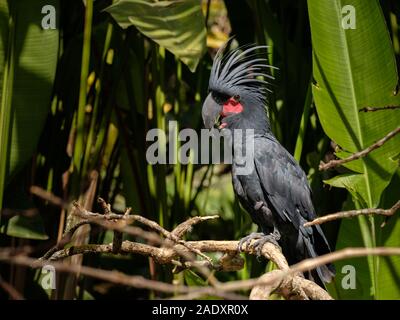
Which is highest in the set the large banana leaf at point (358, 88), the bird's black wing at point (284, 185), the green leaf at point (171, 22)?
the green leaf at point (171, 22)

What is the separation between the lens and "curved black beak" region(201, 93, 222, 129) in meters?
2.38

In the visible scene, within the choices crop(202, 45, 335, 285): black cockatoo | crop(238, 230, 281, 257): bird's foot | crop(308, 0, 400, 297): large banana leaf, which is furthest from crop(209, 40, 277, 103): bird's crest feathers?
crop(238, 230, 281, 257): bird's foot

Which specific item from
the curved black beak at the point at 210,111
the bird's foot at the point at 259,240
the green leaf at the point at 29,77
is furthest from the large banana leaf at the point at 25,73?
the bird's foot at the point at 259,240

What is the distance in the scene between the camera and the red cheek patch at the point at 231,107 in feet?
8.00

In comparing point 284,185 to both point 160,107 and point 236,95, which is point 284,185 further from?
point 160,107

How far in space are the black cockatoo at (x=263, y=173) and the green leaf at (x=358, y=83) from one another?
0.19 meters

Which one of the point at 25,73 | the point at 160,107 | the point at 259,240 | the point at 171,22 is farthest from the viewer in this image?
the point at 160,107

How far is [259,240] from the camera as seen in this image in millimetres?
2098

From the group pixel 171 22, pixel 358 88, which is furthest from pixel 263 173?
pixel 171 22

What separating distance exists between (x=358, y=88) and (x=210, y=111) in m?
0.51

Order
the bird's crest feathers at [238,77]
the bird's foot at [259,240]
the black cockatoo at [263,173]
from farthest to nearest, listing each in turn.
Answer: the bird's crest feathers at [238,77] → the black cockatoo at [263,173] → the bird's foot at [259,240]

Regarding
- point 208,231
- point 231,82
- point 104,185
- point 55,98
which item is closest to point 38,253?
point 104,185

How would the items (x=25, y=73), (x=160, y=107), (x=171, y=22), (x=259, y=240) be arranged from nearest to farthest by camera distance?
(x=259, y=240) → (x=171, y=22) → (x=25, y=73) → (x=160, y=107)

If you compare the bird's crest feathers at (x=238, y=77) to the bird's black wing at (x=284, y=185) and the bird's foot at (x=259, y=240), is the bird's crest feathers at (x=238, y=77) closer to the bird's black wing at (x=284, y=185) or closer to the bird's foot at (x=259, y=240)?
the bird's black wing at (x=284, y=185)
